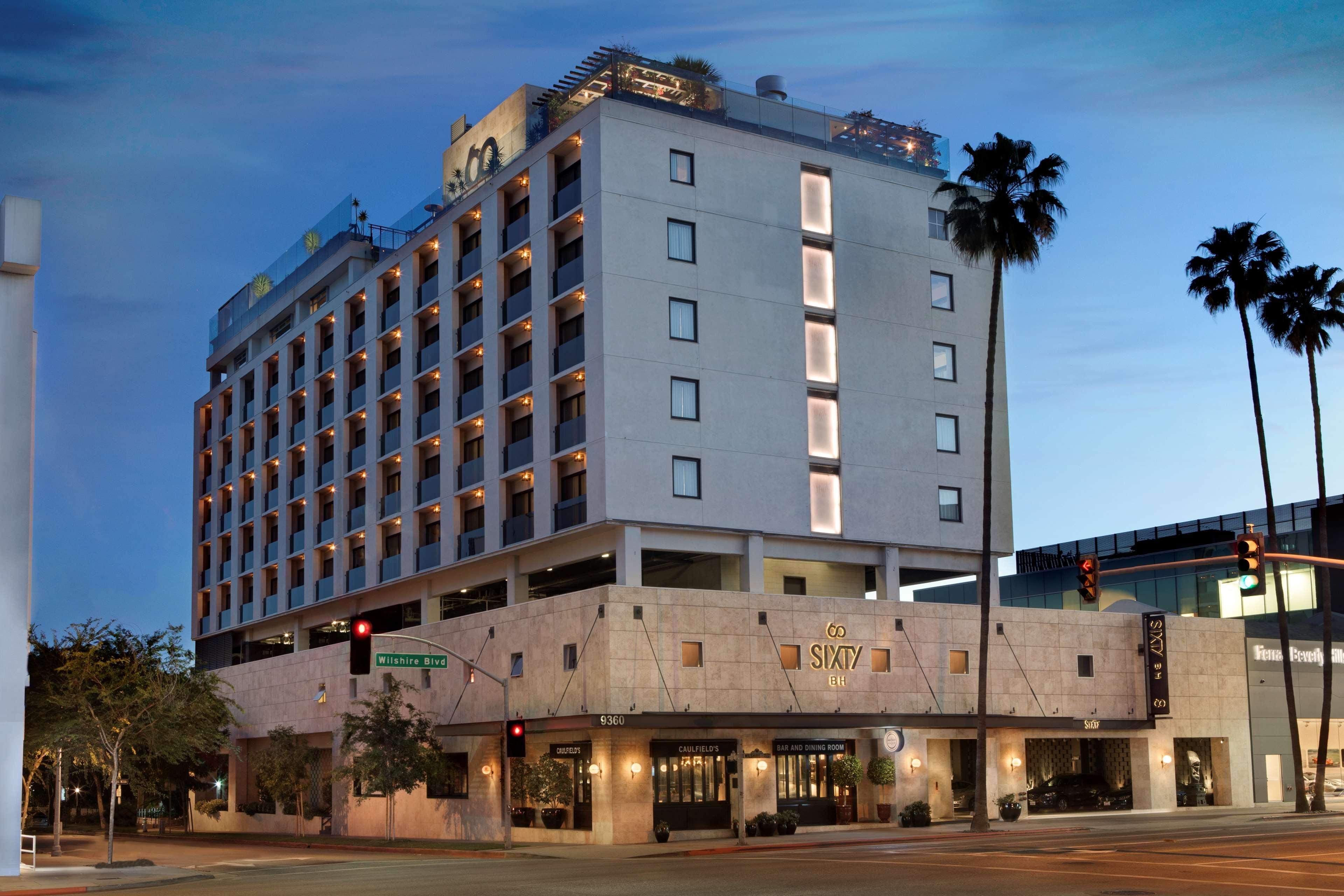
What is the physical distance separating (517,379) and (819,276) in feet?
44.3

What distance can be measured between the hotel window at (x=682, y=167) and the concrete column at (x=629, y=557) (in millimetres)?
14163

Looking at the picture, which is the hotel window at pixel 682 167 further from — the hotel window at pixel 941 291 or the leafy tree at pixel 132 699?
the leafy tree at pixel 132 699

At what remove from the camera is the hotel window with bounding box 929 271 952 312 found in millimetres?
63125

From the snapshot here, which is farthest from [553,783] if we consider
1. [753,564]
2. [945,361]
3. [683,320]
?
[945,361]

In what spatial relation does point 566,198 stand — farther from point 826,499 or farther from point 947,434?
point 947,434

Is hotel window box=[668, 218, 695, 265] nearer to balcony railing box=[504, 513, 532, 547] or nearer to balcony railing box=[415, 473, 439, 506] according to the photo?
balcony railing box=[504, 513, 532, 547]

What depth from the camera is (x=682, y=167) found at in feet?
188

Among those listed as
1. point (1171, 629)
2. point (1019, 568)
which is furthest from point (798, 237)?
point (1019, 568)

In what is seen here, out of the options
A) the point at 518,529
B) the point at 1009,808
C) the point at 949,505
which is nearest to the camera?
the point at 1009,808

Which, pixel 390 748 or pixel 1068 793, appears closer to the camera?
pixel 390 748

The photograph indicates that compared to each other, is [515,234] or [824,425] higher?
[515,234]

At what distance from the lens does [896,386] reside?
6131cm

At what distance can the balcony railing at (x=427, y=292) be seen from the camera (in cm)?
6756

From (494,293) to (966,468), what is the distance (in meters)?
22.1
